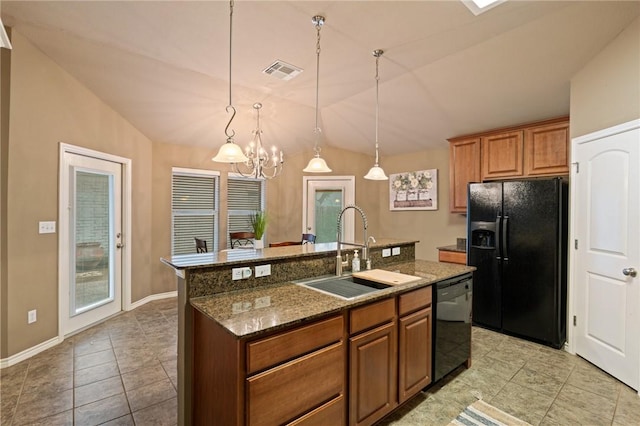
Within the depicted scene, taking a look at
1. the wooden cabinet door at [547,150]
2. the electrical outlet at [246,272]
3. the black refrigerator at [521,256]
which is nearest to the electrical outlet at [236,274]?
the electrical outlet at [246,272]

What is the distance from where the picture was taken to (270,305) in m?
1.68

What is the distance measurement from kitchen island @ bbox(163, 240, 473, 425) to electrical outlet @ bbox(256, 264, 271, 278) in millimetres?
29

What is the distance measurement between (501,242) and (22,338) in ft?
15.7

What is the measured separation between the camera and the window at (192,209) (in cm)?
482

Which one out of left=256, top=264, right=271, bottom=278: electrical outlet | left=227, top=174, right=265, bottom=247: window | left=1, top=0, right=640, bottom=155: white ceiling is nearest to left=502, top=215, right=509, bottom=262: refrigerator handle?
left=1, top=0, right=640, bottom=155: white ceiling

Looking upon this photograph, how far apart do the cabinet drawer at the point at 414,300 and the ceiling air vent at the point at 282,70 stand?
94.8 inches

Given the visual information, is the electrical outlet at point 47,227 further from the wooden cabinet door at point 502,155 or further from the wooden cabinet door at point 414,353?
the wooden cabinet door at point 502,155

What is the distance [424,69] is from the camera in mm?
3168

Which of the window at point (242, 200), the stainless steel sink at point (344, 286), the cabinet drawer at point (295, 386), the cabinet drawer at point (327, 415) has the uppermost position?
the window at point (242, 200)

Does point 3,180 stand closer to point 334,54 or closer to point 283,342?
point 283,342

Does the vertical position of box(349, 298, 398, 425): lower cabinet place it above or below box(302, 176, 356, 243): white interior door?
below

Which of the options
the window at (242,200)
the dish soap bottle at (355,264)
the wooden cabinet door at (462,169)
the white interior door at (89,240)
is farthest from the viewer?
the window at (242,200)

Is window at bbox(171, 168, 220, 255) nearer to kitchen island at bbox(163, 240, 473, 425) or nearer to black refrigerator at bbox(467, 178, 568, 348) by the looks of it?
kitchen island at bbox(163, 240, 473, 425)

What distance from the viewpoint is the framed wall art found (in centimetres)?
496
